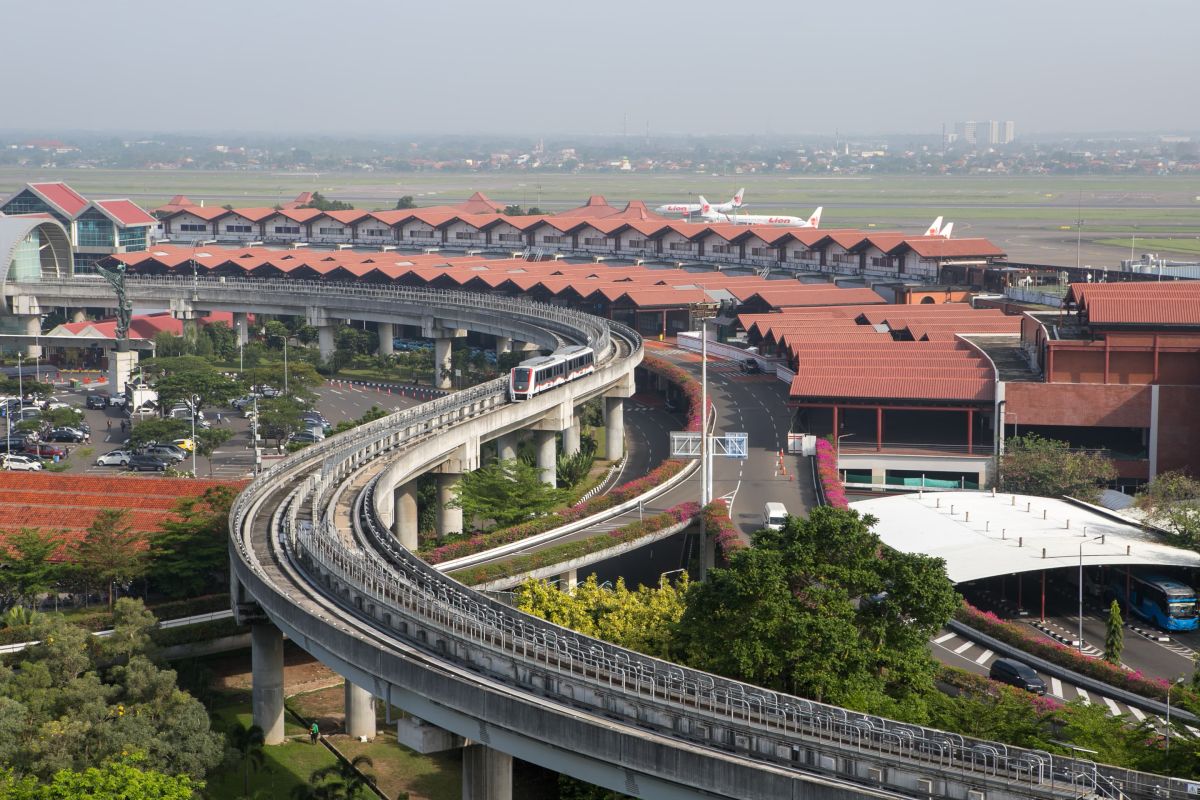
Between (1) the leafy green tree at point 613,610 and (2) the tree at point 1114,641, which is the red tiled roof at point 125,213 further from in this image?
(2) the tree at point 1114,641

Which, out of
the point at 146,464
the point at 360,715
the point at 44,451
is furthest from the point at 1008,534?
the point at 44,451

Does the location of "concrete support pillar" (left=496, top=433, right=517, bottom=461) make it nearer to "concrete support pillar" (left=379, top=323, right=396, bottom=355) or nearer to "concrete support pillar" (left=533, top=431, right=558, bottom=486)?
"concrete support pillar" (left=533, top=431, right=558, bottom=486)

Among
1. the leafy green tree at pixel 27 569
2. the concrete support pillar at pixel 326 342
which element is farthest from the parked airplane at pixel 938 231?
the leafy green tree at pixel 27 569

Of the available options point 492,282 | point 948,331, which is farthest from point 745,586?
point 492,282

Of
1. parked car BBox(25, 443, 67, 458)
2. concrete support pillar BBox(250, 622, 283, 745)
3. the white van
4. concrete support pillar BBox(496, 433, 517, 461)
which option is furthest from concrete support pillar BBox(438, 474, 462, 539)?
parked car BBox(25, 443, 67, 458)

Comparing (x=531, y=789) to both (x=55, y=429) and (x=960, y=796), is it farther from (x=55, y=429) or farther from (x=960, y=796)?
(x=55, y=429)
